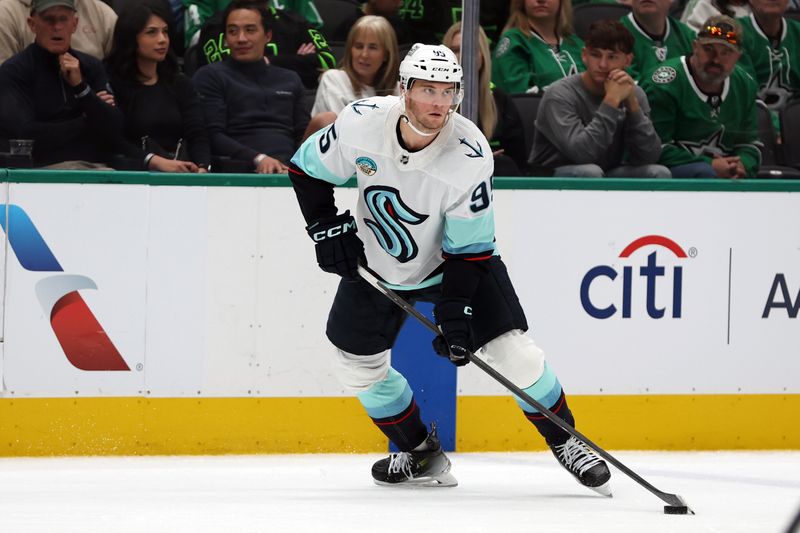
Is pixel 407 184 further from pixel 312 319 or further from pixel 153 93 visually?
pixel 153 93

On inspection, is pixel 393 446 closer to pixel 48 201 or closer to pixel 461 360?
pixel 461 360

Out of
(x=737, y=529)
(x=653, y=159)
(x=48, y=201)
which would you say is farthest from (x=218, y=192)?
(x=737, y=529)

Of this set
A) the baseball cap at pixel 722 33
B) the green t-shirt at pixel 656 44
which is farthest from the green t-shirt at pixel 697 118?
the green t-shirt at pixel 656 44

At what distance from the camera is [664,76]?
205 inches

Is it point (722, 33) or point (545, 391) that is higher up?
point (722, 33)

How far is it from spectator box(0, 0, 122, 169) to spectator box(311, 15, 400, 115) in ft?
2.57

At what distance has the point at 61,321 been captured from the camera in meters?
4.33

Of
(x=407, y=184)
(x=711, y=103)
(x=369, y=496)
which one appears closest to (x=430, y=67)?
(x=407, y=184)

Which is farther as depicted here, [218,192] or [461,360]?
[218,192]

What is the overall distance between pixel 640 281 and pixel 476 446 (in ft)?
2.64

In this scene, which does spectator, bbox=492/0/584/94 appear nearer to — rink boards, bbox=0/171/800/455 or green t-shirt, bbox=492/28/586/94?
green t-shirt, bbox=492/28/586/94

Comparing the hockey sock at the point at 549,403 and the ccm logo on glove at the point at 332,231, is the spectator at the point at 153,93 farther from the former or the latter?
the hockey sock at the point at 549,403

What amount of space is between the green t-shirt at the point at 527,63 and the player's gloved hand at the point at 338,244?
1.79 meters

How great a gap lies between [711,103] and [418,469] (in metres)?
2.08
